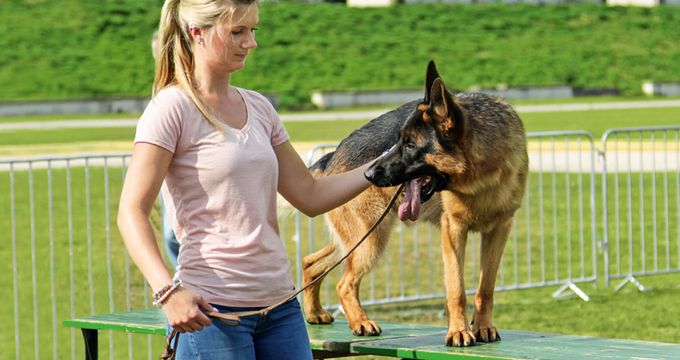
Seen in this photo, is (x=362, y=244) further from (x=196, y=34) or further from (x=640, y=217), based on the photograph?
(x=640, y=217)

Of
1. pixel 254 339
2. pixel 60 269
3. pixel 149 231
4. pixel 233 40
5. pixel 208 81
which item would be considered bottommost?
pixel 254 339

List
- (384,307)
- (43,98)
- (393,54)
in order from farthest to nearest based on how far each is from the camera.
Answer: (393,54), (43,98), (384,307)

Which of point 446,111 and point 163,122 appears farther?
point 446,111

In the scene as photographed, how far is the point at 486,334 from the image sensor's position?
5.52 meters

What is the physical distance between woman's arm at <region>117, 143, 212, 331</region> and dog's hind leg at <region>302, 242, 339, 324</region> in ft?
8.58

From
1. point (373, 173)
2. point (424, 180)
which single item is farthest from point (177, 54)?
point (424, 180)

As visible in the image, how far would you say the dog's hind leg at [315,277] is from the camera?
6.38m

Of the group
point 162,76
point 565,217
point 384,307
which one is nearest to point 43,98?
point 565,217

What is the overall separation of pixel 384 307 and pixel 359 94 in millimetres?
29520

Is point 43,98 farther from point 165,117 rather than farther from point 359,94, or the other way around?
point 165,117

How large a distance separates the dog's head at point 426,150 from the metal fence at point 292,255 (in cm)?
181

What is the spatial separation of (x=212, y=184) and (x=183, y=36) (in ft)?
1.63

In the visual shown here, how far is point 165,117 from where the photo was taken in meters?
3.87

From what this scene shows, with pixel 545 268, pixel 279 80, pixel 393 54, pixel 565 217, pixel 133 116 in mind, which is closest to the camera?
pixel 545 268
